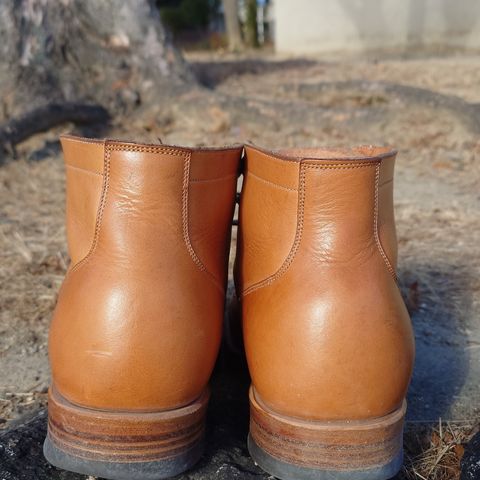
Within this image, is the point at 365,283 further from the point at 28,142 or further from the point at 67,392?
the point at 28,142

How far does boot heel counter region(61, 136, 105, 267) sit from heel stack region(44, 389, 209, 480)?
285 mm

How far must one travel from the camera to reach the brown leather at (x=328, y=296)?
1154 mm

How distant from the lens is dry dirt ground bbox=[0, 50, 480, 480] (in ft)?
4.74

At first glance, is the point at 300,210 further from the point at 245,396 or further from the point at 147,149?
the point at 245,396

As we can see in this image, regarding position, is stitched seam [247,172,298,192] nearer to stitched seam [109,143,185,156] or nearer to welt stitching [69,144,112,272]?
stitched seam [109,143,185,156]

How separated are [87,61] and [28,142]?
88cm

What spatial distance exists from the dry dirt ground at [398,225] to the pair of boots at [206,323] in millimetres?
154

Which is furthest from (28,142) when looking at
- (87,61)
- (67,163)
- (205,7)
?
(205,7)

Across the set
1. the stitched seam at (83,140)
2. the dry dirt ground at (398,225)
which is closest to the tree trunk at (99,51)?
the dry dirt ground at (398,225)

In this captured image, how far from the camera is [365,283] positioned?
1190 mm

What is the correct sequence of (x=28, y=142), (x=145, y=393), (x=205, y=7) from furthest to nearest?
(x=205, y=7)
(x=28, y=142)
(x=145, y=393)

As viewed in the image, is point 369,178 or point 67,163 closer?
Result: point 369,178

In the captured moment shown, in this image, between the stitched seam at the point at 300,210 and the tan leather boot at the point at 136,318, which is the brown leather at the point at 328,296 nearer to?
the stitched seam at the point at 300,210

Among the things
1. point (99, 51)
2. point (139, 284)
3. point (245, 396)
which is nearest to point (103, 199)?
point (139, 284)
